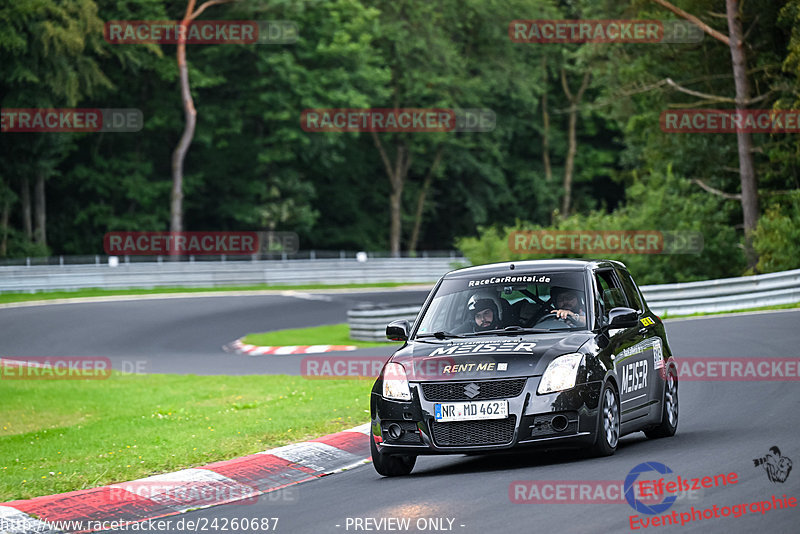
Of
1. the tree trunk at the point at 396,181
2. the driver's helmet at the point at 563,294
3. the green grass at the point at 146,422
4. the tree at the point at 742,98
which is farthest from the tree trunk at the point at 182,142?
the driver's helmet at the point at 563,294

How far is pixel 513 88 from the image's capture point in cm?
7075

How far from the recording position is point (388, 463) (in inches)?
371

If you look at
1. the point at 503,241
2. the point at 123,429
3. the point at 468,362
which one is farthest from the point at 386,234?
the point at 468,362

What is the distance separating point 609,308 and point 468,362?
1.95 m

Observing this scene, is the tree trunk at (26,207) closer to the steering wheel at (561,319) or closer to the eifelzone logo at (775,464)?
the steering wheel at (561,319)

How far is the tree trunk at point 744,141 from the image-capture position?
110 feet

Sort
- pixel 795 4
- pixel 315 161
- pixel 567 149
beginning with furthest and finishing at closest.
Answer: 1. pixel 567 149
2. pixel 315 161
3. pixel 795 4

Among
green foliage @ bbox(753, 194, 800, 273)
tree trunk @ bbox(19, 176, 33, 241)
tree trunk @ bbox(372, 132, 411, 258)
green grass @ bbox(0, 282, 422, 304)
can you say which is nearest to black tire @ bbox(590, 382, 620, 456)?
green foliage @ bbox(753, 194, 800, 273)

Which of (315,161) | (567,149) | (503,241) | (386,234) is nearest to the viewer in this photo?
(503,241)

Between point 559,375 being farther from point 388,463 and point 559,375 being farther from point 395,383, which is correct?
point 388,463

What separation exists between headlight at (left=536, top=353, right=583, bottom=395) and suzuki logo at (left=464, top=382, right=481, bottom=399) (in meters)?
0.44

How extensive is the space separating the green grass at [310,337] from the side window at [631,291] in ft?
46.9

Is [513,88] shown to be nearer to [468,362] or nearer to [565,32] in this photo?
[565,32]

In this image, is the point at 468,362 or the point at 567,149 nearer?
the point at 468,362
